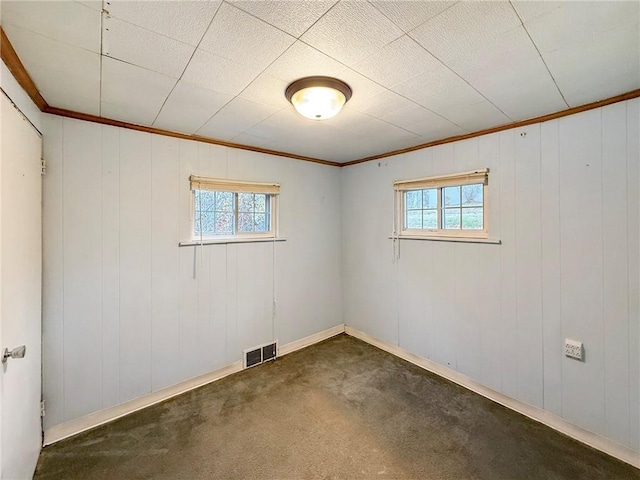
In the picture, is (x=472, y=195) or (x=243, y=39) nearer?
(x=243, y=39)

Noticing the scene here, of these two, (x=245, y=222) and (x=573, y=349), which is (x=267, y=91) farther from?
(x=573, y=349)

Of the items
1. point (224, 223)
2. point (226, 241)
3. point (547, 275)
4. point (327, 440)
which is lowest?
point (327, 440)

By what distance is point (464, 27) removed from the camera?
46.2 inches

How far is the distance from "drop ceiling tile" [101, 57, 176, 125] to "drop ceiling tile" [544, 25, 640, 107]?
1985 mm

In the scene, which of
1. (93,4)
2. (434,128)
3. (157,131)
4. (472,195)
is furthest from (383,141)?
(93,4)

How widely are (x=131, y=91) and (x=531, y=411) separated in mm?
3540

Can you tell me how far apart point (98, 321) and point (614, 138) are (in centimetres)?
373

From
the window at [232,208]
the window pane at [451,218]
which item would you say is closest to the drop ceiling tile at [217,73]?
the window at [232,208]

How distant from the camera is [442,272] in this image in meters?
2.78

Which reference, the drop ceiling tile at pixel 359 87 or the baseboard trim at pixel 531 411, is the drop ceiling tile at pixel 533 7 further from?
the baseboard trim at pixel 531 411

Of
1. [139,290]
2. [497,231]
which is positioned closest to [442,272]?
[497,231]

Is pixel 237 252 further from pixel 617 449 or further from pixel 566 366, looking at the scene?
pixel 617 449

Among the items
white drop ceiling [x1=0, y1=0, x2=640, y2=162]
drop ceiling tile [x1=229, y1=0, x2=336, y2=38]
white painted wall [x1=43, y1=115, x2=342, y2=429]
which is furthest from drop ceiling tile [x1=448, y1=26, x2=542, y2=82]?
white painted wall [x1=43, y1=115, x2=342, y2=429]

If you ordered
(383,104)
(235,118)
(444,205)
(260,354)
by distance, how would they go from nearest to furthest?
1. (383,104)
2. (235,118)
3. (444,205)
4. (260,354)
